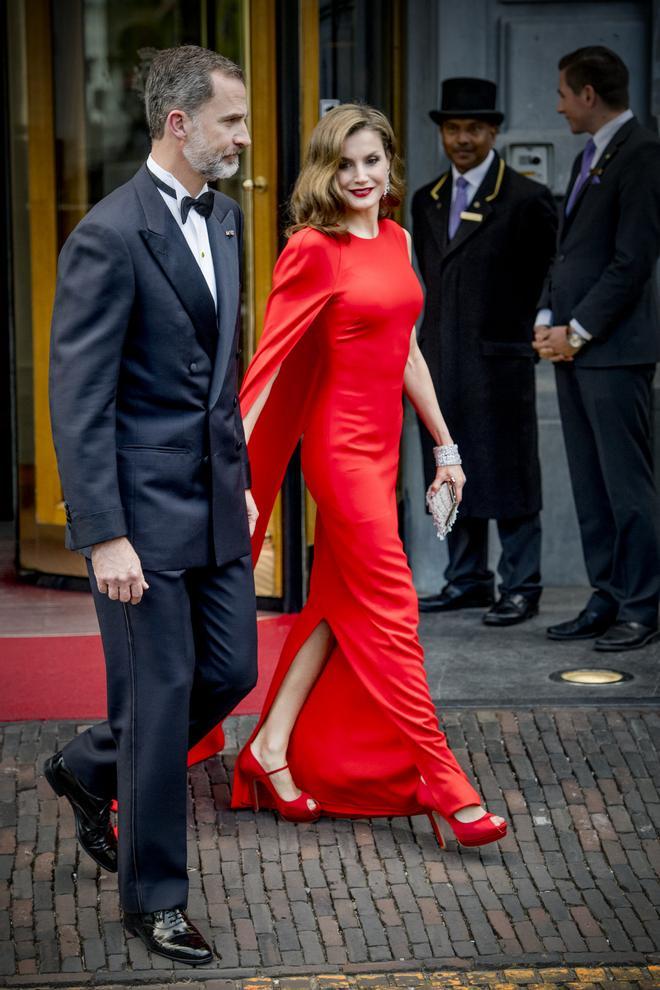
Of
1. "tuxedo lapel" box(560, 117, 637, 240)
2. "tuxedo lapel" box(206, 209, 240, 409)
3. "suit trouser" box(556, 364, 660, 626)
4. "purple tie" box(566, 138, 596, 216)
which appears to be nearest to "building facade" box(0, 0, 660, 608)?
"purple tie" box(566, 138, 596, 216)

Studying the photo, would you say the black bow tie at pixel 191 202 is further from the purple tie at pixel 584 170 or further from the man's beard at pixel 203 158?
the purple tie at pixel 584 170

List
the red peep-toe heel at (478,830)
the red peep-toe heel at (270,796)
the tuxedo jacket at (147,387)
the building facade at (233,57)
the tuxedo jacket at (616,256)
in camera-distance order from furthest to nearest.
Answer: the building facade at (233,57)
the tuxedo jacket at (616,256)
the red peep-toe heel at (270,796)
the red peep-toe heel at (478,830)
the tuxedo jacket at (147,387)

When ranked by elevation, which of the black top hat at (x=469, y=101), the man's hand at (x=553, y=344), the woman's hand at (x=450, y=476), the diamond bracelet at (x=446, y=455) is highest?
the black top hat at (x=469, y=101)

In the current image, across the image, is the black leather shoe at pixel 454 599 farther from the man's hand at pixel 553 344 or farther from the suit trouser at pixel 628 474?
the man's hand at pixel 553 344

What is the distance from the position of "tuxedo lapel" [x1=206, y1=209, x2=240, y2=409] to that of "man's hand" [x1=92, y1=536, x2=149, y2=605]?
435mm

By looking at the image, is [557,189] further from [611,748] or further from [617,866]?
[617,866]

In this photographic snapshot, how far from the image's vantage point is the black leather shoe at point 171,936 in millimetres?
3959

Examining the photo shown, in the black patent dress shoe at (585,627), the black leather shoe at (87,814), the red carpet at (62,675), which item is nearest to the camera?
the black leather shoe at (87,814)

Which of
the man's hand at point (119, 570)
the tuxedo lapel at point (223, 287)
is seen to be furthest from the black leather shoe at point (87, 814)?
the tuxedo lapel at point (223, 287)

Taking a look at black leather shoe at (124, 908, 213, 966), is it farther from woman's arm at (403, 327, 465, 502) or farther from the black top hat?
the black top hat

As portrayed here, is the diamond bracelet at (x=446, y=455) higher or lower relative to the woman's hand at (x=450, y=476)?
higher

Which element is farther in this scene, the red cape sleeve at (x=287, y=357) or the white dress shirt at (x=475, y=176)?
the white dress shirt at (x=475, y=176)

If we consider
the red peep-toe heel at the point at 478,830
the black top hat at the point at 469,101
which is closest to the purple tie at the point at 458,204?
the black top hat at the point at 469,101

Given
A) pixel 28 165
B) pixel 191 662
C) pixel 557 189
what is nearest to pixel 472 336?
pixel 557 189
